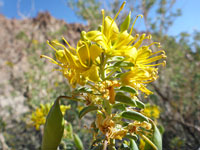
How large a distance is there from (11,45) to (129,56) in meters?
14.5

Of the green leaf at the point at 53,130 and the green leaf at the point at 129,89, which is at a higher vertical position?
the green leaf at the point at 129,89

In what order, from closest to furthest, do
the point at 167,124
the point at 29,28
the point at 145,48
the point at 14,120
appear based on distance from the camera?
1. the point at 145,48
2. the point at 167,124
3. the point at 14,120
4. the point at 29,28

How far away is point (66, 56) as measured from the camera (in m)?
0.72

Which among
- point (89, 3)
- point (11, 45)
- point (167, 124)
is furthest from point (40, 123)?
point (11, 45)

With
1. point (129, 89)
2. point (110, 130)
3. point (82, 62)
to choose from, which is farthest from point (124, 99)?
point (82, 62)

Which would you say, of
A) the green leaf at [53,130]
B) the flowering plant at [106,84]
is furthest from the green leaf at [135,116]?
the green leaf at [53,130]

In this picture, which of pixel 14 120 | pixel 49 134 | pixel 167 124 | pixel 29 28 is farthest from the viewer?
pixel 29 28

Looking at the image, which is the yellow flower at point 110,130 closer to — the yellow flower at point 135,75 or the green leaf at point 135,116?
the green leaf at point 135,116

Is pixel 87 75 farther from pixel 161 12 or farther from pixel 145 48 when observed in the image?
pixel 161 12

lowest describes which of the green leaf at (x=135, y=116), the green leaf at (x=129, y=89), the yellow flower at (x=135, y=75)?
the green leaf at (x=135, y=116)

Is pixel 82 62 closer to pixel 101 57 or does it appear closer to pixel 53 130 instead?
pixel 101 57

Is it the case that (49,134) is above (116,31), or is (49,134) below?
below

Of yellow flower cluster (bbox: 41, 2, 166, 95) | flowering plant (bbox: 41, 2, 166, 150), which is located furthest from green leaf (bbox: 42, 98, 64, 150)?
yellow flower cluster (bbox: 41, 2, 166, 95)

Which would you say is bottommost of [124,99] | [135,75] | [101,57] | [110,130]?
[110,130]
